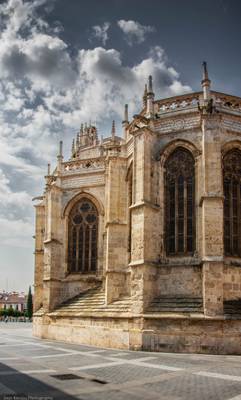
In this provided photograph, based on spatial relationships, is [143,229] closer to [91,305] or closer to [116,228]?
[116,228]

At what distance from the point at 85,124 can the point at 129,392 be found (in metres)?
52.9

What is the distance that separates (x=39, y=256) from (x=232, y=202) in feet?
50.4

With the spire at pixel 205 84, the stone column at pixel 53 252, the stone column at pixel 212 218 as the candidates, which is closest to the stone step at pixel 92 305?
the stone column at pixel 53 252

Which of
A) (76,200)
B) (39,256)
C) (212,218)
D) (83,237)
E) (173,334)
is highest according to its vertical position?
(76,200)

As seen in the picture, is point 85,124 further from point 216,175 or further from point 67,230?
point 216,175

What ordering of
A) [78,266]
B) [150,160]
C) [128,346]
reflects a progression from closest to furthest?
[128,346] < [150,160] < [78,266]

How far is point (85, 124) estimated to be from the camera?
6003cm

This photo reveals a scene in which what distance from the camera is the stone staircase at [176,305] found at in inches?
661

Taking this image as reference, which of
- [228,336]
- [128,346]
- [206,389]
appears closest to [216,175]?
[228,336]

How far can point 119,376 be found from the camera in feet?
36.9

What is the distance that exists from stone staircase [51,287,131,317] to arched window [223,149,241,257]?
509 centimetres

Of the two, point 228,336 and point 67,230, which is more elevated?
point 67,230

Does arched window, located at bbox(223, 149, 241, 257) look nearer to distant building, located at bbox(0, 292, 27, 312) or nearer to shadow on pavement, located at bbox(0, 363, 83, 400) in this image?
shadow on pavement, located at bbox(0, 363, 83, 400)

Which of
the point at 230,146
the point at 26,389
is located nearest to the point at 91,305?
the point at 230,146
